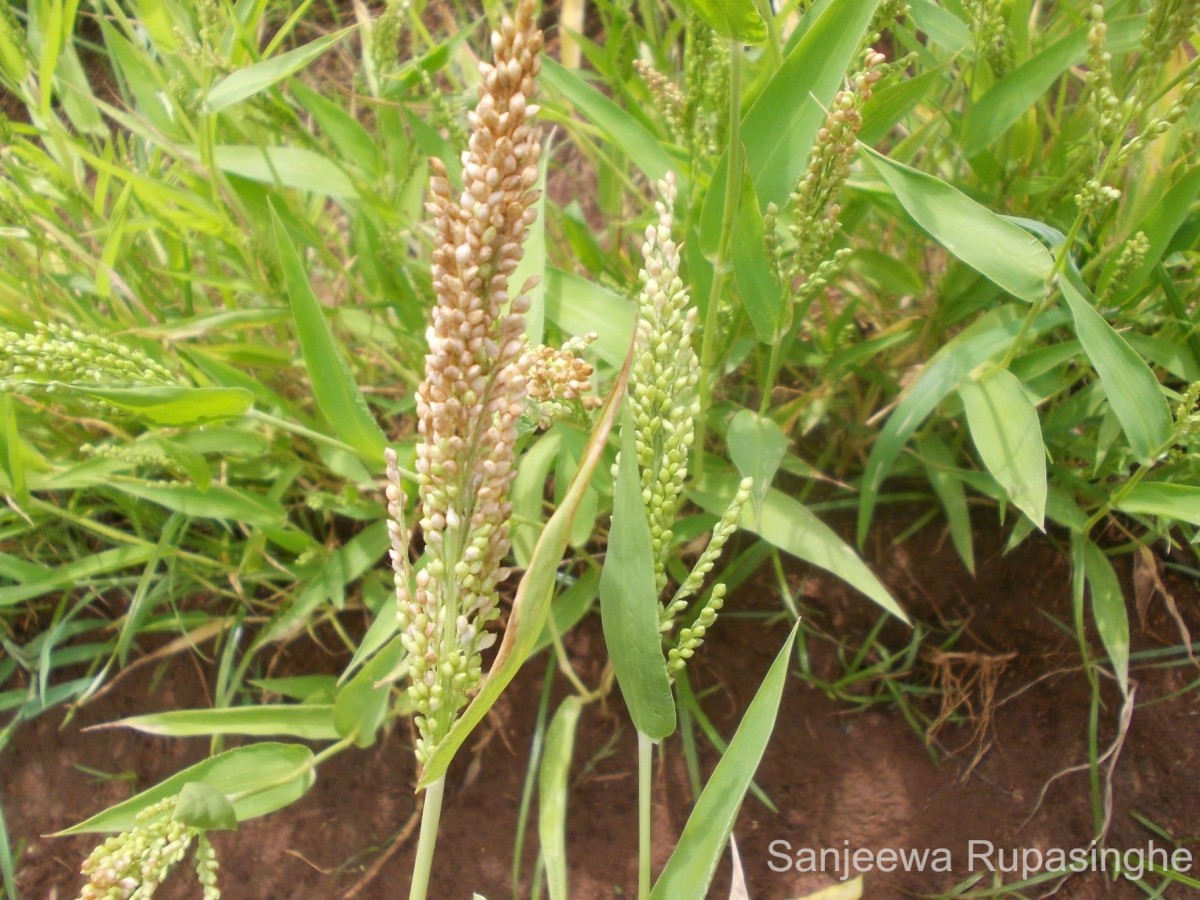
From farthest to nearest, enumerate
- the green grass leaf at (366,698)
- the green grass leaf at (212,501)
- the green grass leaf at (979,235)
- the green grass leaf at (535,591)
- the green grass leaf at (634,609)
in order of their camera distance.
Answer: the green grass leaf at (212,501), the green grass leaf at (366,698), the green grass leaf at (979,235), the green grass leaf at (634,609), the green grass leaf at (535,591)

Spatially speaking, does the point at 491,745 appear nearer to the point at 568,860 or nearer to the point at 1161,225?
the point at 568,860

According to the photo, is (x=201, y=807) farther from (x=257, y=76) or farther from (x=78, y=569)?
(x=257, y=76)

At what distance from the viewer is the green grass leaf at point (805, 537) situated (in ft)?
3.56

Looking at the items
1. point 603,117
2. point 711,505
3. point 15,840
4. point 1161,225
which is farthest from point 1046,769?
point 15,840

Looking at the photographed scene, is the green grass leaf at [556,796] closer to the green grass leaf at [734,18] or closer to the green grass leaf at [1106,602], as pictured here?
the green grass leaf at [1106,602]

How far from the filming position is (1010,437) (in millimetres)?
1063

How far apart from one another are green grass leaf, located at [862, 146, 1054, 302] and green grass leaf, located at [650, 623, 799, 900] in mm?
527

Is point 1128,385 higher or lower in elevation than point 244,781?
higher

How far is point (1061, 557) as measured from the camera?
1.40 meters

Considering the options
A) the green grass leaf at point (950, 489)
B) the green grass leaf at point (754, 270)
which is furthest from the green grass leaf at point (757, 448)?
the green grass leaf at point (950, 489)

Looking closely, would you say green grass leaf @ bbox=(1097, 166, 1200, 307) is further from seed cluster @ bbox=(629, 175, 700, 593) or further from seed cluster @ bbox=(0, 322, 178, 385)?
seed cluster @ bbox=(0, 322, 178, 385)

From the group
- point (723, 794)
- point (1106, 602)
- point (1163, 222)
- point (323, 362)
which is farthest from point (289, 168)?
point (1106, 602)

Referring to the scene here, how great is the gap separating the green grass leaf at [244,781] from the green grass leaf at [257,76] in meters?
0.88

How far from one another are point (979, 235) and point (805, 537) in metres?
0.44
